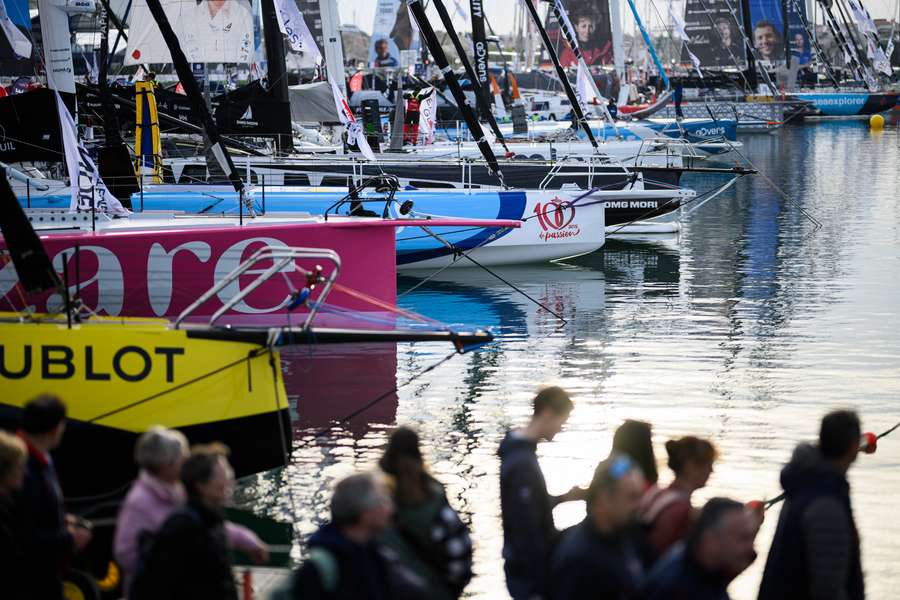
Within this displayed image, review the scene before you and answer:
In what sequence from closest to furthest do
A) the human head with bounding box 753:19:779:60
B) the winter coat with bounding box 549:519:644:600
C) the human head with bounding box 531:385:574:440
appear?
the winter coat with bounding box 549:519:644:600
the human head with bounding box 531:385:574:440
the human head with bounding box 753:19:779:60

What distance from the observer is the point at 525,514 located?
17.1ft

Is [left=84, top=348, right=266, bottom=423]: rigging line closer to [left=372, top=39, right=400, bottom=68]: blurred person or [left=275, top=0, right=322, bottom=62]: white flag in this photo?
[left=275, top=0, right=322, bottom=62]: white flag

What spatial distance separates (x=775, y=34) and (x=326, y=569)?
8383 centimetres

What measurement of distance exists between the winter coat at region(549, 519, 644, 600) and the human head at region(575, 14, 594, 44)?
204 feet

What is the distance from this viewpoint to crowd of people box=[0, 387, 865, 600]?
4.26 m

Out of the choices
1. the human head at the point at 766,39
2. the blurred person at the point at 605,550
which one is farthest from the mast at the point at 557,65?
the human head at the point at 766,39

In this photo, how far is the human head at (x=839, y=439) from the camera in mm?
5105

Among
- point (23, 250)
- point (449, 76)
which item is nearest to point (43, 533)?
point (23, 250)

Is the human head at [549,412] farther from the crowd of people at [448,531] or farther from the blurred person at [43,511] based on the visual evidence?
the blurred person at [43,511]

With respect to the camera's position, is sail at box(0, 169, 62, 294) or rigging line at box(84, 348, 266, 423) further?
sail at box(0, 169, 62, 294)

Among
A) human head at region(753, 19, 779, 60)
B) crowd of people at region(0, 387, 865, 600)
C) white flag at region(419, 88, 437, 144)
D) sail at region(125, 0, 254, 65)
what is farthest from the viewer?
human head at region(753, 19, 779, 60)

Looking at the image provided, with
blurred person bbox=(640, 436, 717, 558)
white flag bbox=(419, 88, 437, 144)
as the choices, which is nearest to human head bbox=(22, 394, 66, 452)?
blurred person bbox=(640, 436, 717, 558)

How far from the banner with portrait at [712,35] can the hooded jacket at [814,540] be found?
7657cm

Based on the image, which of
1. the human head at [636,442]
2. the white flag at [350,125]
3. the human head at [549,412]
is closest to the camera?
the human head at [549,412]
